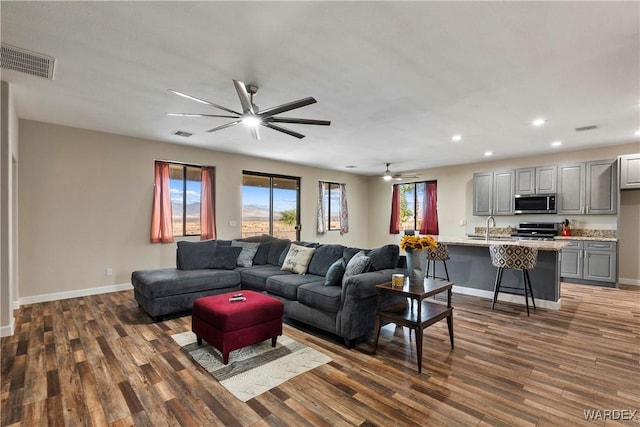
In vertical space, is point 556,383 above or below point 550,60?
below

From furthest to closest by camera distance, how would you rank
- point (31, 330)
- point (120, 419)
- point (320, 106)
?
point (320, 106)
point (31, 330)
point (120, 419)

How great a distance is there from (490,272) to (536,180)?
9.79 feet

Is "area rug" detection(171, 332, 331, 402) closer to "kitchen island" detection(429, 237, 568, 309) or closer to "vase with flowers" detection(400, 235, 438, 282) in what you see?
"vase with flowers" detection(400, 235, 438, 282)

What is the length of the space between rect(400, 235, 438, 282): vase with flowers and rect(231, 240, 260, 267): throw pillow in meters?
2.81

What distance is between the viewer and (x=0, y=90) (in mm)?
3244

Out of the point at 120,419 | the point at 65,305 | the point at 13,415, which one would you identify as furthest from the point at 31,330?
the point at 120,419

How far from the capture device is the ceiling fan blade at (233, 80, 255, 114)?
8.76ft

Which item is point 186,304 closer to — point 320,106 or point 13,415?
point 13,415

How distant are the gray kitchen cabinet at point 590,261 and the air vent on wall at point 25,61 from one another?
333 inches

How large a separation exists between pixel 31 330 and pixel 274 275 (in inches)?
111

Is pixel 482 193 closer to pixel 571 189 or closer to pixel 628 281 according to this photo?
pixel 571 189

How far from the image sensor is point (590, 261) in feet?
19.4

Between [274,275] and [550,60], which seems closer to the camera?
[550,60]

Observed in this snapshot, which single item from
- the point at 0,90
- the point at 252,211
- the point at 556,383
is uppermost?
the point at 0,90
